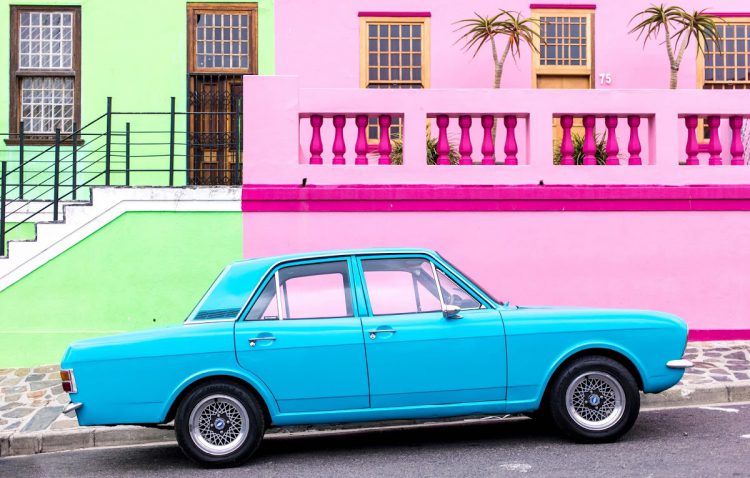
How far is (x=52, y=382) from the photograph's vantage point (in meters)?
10.0

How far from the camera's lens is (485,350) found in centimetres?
693

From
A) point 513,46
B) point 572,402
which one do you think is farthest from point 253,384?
point 513,46

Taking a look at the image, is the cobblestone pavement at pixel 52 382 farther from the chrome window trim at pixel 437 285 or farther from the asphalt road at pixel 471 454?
the chrome window trim at pixel 437 285

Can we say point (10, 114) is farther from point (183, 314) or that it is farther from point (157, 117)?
point (183, 314)

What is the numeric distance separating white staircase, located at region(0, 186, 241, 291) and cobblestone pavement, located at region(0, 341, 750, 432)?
119cm

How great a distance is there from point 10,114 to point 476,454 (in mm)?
9942

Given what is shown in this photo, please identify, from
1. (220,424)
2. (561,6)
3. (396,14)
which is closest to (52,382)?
(220,424)

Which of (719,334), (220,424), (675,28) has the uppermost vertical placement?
(675,28)

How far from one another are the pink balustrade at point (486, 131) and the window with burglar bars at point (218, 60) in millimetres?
3433

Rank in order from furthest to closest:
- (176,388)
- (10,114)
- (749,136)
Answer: (10,114) < (749,136) < (176,388)

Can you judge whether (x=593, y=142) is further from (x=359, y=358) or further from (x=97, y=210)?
(x=97, y=210)

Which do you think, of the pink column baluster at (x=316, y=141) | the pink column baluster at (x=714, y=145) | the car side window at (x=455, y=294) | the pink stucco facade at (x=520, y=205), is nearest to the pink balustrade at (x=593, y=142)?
the pink stucco facade at (x=520, y=205)

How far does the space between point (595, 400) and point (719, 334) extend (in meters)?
4.60

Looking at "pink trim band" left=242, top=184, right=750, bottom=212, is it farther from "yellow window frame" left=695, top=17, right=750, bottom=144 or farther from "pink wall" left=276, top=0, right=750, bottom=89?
"pink wall" left=276, top=0, right=750, bottom=89
